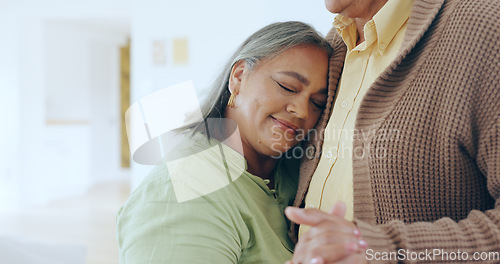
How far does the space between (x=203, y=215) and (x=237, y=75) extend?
0.39m

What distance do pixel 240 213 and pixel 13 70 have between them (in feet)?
14.9

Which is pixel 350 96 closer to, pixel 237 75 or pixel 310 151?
pixel 310 151

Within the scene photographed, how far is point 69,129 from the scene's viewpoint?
5.35m

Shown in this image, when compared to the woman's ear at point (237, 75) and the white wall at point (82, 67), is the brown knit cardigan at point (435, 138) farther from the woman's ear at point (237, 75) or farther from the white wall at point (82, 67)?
the white wall at point (82, 67)

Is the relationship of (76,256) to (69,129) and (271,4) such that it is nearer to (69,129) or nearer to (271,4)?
(271,4)

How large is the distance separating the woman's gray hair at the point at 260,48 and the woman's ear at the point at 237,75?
1 centimetres

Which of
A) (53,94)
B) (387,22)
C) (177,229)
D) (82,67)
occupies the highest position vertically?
(387,22)

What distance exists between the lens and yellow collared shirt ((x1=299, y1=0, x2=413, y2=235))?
2.85 feet

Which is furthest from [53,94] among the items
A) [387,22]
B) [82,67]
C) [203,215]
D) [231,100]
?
[387,22]

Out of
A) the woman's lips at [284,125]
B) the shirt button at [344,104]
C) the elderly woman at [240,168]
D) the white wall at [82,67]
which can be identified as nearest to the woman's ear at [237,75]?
the elderly woman at [240,168]

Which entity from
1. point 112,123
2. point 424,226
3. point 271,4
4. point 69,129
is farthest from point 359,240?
point 112,123

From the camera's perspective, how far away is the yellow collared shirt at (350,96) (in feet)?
2.85

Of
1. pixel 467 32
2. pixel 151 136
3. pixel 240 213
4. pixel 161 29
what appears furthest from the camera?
pixel 161 29

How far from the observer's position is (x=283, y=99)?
990 mm
